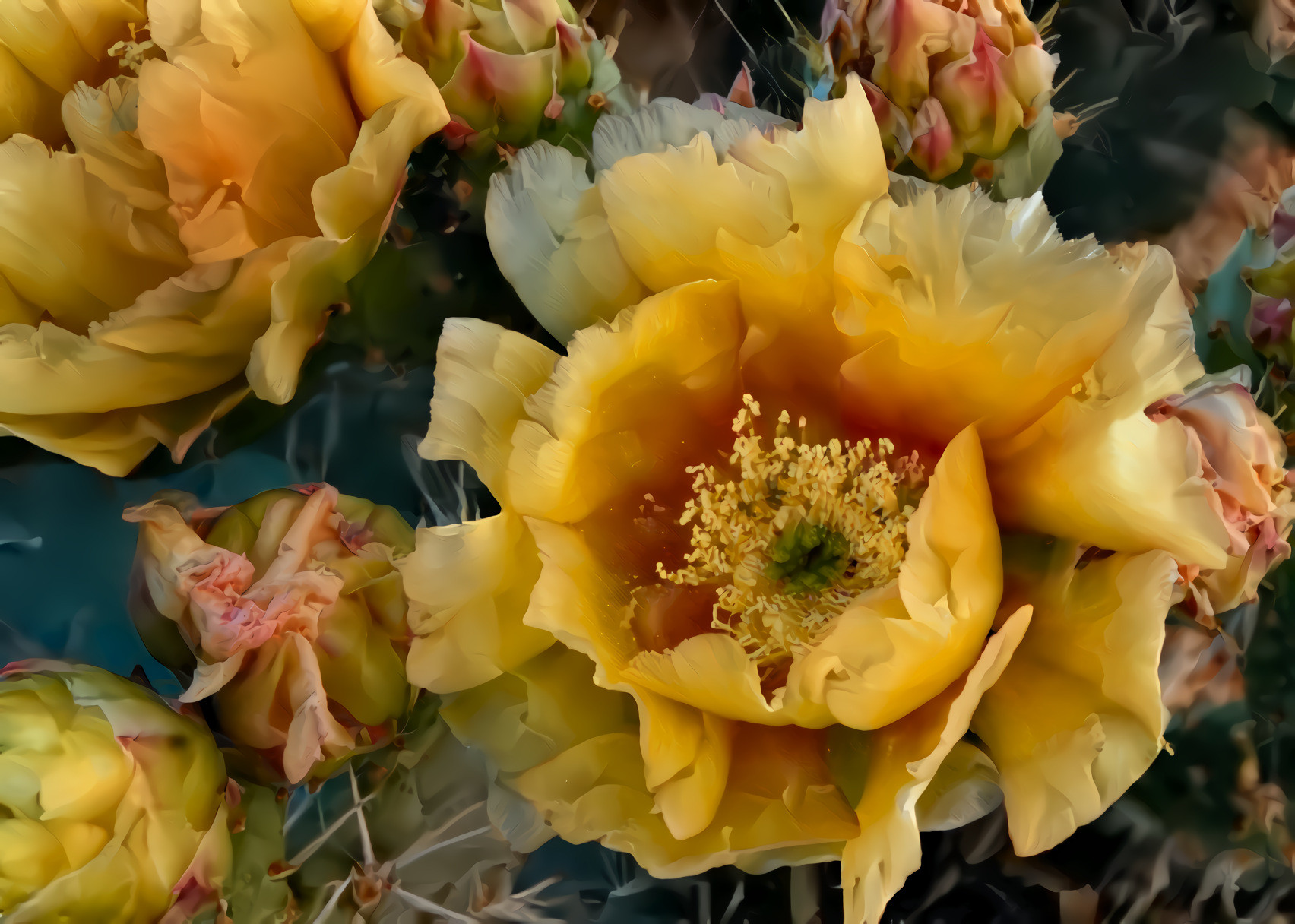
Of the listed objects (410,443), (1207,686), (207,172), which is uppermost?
(207,172)

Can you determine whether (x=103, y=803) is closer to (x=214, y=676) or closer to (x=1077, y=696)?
(x=214, y=676)

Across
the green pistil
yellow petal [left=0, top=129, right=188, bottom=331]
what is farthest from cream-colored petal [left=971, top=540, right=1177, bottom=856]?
yellow petal [left=0, top=129, right=188, bottom=331]

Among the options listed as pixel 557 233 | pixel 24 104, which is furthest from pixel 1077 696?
pixel 24 104

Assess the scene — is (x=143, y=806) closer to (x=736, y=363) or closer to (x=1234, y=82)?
(x=736, y=363)

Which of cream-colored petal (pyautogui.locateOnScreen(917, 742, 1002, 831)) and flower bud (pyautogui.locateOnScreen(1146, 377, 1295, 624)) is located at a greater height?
flower bud (pyautogui.locateOnScreen(1146, 377, 1295, 624))

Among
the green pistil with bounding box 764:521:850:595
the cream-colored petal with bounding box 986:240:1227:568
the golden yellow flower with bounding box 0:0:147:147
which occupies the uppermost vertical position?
the golden yellow flower with bounding box 0:0:147:147

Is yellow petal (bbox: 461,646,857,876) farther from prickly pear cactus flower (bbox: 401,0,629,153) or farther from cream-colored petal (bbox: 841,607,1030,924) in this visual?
prickly pear cactus flower (bbox: 401,0,629,153)

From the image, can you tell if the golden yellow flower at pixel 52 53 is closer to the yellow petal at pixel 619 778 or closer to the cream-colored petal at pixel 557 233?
the cream-colored petal at pixel 557 233

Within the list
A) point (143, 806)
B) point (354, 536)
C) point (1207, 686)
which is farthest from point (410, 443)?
A: point (1207, 686)

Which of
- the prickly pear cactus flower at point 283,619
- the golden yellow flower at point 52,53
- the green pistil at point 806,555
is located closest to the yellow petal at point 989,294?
the green pistil at point 806,555
